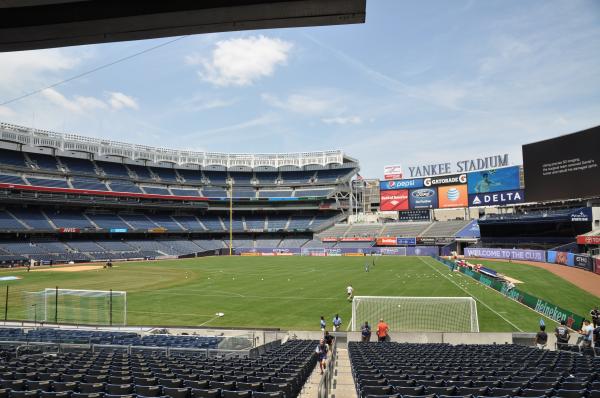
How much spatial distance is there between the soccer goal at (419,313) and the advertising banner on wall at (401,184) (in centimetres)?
6087

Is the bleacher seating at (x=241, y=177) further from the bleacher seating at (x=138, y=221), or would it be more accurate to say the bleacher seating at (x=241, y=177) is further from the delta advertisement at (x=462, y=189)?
the delta advertisement at (x=462, y=189)

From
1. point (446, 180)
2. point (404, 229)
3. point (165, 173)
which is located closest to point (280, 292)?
point (446, 180)

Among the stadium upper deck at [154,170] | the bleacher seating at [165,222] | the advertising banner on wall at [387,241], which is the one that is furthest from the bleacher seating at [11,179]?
the advertising banner on wall at [387,241]

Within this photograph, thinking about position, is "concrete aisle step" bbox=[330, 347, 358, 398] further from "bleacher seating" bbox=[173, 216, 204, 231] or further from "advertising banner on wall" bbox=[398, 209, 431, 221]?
"bleacher seating" bbox=[173, 216, 204, 231]

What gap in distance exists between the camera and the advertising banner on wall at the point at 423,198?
8356cm

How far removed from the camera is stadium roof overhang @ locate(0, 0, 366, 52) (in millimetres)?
6559

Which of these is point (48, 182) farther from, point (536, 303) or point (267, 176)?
point (536, 303)

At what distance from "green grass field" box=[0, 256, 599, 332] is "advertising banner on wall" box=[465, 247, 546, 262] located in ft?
21.0

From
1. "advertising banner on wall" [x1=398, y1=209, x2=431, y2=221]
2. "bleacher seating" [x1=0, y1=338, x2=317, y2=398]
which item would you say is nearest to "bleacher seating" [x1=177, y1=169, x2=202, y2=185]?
"advertising banner on wall" [x1=398, y1=209, x2=431, y2=221]

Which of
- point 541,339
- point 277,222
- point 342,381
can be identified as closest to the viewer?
point 342,381

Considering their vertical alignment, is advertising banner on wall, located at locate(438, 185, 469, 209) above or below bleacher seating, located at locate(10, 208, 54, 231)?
above

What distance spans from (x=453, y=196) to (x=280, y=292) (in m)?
54.2

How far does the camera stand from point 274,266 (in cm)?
6397

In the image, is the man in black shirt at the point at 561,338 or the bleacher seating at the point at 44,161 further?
the bleacher seating at the point at 44,161
